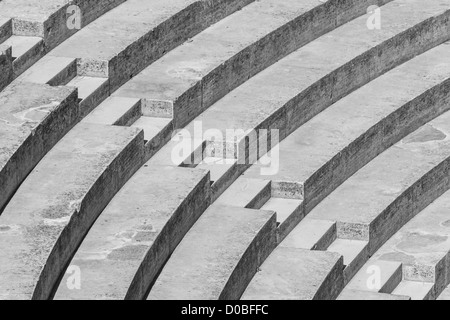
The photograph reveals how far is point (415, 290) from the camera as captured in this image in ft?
44.8

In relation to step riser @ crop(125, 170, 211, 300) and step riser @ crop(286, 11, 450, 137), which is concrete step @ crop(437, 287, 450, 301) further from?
step riser @ crop(125, 170, 211, 300)

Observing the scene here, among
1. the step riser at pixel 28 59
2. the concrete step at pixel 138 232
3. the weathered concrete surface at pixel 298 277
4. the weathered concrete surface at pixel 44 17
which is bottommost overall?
the weathered concrete surface at pixel 298 277

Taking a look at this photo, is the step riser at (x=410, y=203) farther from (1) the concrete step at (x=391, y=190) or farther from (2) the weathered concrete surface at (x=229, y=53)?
(2) the weathered concrete surface at (x=229, y=53)

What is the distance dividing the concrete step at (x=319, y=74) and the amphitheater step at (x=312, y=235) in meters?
0.39

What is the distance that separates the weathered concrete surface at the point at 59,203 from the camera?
36.5 ft

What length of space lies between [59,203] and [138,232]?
25.8 inches

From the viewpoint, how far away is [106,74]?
13969 mm

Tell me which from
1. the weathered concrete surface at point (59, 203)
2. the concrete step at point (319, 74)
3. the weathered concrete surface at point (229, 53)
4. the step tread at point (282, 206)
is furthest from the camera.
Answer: the concrete step at point (319, 74)

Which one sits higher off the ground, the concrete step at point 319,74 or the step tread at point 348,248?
the concrete step at point 319,74

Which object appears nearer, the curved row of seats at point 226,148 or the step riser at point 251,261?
the curved row of seats at point 226,148

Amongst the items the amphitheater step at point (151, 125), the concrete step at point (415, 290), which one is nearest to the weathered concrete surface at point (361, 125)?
the amphitheater step at point (151, 125)
